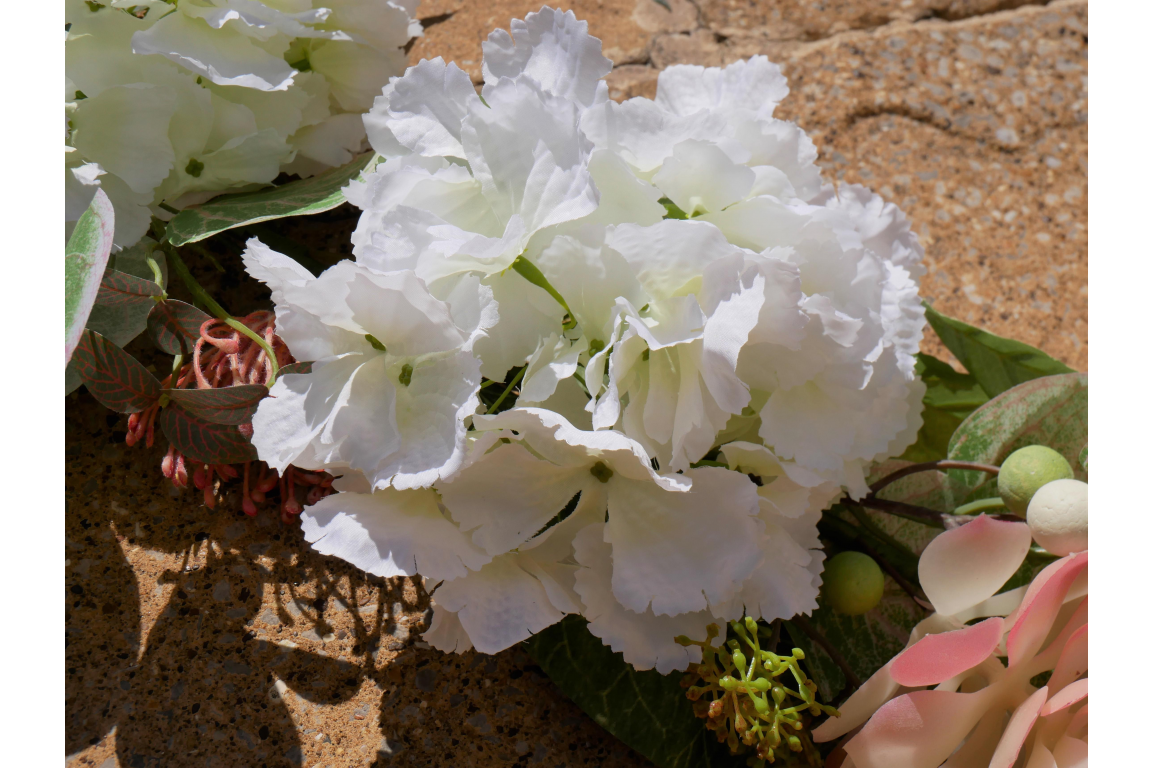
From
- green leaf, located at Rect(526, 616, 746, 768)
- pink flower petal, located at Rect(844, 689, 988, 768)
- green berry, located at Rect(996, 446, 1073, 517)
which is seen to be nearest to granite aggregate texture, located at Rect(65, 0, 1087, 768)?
green leaf, located at Rect(526, 616, 746, 768)

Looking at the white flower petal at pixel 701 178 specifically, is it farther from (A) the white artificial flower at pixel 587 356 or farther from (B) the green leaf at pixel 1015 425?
(B) the green leaf at pixel 1015 425

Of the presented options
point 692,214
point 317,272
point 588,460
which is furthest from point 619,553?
point 317,272

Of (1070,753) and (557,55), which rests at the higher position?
(557,55)

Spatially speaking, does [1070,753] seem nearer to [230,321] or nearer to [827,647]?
[827,647]

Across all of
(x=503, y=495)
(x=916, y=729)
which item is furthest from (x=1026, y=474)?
(x=503, y=495)

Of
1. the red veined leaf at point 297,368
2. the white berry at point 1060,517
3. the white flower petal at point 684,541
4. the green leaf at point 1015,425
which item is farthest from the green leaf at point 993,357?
the red veined leaf at point 297,368

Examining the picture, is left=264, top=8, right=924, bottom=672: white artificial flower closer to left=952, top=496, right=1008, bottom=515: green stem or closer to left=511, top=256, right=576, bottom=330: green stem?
left=511, top=256, right=576, bottom=330: green stem
